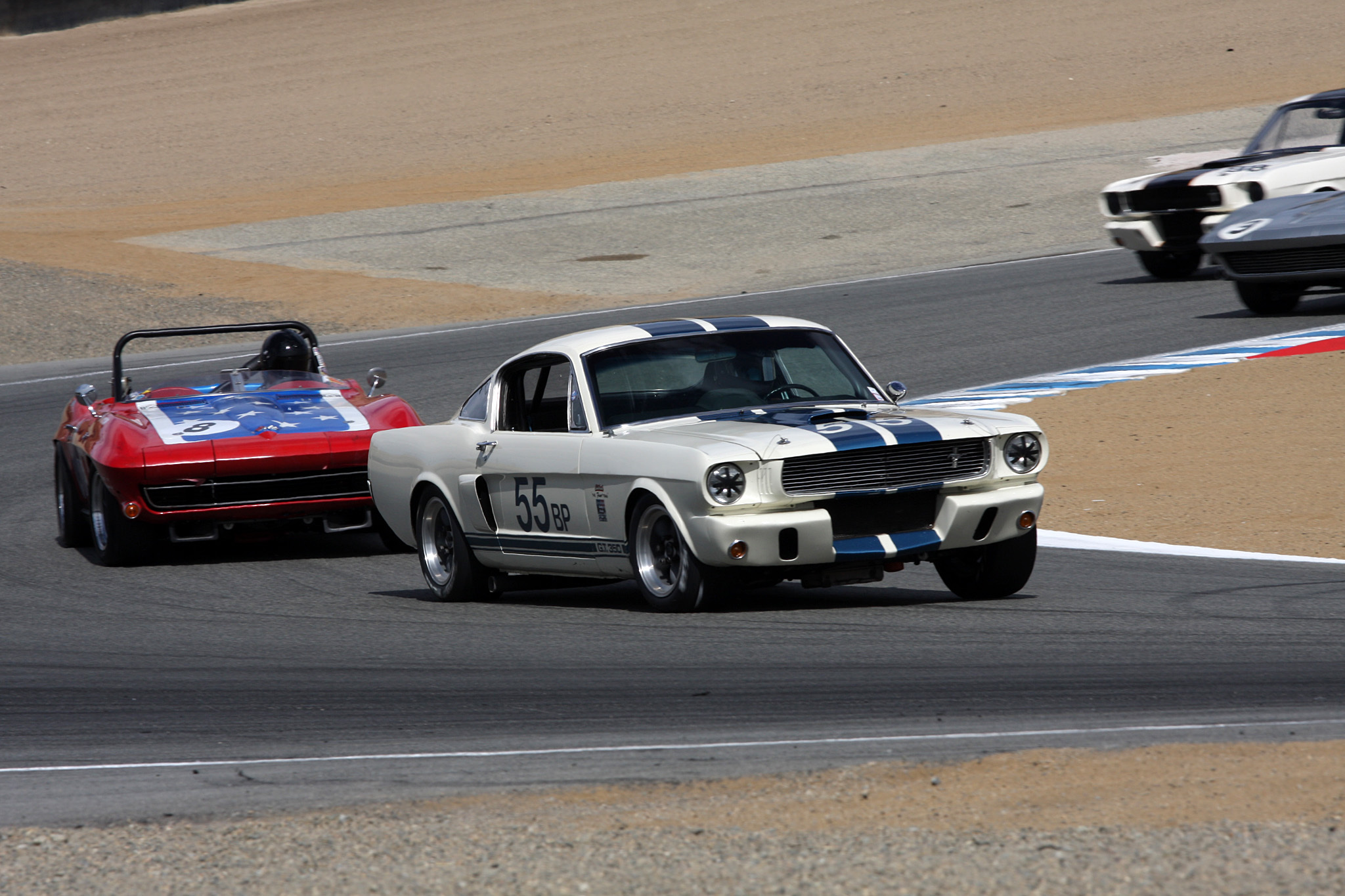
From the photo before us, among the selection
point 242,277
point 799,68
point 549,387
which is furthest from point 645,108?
point 549,387

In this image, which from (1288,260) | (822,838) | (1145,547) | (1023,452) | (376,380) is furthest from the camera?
(1288,260)

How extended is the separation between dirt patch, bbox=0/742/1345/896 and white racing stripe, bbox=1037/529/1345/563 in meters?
3.96

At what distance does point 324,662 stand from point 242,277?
841 inches

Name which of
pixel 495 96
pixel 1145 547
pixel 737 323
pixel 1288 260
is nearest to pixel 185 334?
pixel 737 323

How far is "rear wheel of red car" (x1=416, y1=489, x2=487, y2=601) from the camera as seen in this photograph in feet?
30.7

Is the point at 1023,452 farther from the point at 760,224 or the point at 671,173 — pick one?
the point at 671,173

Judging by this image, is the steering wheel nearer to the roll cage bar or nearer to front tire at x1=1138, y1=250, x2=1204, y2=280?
the roll cage bar

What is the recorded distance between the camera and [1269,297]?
1802 cm

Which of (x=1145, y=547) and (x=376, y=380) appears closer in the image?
(x=1145, y=547)

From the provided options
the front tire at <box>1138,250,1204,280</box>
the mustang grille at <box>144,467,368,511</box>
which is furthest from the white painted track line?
the mustang grille at <box>144,467,368,511</box>

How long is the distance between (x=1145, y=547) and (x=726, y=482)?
3.01 metres

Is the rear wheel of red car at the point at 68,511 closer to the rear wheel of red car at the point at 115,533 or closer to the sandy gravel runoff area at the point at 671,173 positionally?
the rear wheel of red car at the point at 115,533

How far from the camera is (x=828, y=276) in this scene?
25.9 meters

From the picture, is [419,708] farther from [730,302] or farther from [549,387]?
[730,302]
